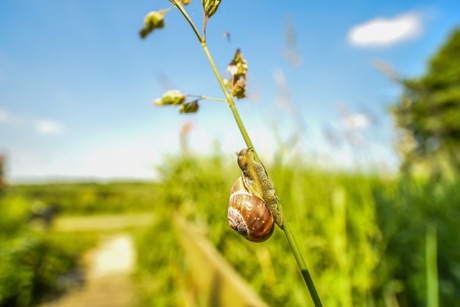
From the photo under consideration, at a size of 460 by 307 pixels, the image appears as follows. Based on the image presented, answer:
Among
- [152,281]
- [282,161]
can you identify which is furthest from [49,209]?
[282,161]

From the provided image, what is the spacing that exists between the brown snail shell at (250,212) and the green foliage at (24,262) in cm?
455

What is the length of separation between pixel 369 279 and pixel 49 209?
44.6 ft

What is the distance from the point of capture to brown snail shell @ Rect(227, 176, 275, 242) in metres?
0.26

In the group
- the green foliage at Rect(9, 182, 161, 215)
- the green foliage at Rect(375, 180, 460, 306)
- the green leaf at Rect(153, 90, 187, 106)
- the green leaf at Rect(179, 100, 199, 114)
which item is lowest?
the green foliage at Rect(375, 180, 460, 306)

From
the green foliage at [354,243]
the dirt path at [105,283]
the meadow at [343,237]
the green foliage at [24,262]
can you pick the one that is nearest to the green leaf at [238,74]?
the meadow at [343,237]

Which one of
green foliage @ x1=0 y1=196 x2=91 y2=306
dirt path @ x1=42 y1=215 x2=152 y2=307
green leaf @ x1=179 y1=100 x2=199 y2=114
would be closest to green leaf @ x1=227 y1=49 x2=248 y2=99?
green leaf @ x1=179 y1=100 x2=199 y2=114

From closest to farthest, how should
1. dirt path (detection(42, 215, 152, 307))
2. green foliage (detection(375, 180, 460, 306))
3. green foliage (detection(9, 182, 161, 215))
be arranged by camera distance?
green foliage (detection(375, 180, 460, 306)) < dirt path (detection(42, 215, 152, 307)) < green foliage (detection(9, 182, 161, 215))

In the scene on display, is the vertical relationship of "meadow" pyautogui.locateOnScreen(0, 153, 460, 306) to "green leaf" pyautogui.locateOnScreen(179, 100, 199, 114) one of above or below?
below

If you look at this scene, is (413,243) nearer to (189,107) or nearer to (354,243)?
(354,243)

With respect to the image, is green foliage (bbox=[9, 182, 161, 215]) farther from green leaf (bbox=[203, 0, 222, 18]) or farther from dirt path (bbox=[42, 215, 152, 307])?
green leaf (bbox=[203, 0, 222, 18])

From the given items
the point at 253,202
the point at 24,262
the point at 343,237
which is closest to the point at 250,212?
the point at 253,202

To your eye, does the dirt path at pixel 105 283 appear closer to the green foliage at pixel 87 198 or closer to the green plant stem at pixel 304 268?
the green plant stem at pixel 304 268

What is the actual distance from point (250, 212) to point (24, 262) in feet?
17.8

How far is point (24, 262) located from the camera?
4.75 meters
